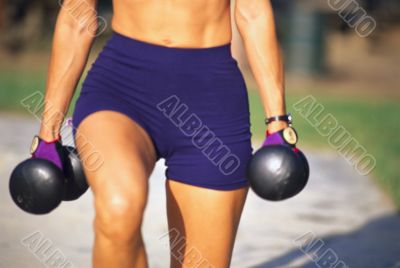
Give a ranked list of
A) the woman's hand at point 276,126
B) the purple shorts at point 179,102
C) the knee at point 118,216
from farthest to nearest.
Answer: the woman's hand at point 276,126
the purple shorts at point 179,102
the knee at point 118,216

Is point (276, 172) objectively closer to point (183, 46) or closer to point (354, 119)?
point (183, 46)

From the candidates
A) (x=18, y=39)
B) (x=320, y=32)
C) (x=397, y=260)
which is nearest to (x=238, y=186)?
(x=397, y=260)

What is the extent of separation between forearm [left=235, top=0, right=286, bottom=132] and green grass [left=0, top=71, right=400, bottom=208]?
4918mm

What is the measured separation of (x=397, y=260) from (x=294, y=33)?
1501 cm

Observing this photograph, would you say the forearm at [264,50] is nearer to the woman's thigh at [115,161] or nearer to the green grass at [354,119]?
the woman's thigh at [115,161]

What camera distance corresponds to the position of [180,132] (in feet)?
11.5

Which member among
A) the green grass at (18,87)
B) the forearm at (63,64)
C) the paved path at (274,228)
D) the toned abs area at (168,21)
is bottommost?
→ the green grass at (18,87)

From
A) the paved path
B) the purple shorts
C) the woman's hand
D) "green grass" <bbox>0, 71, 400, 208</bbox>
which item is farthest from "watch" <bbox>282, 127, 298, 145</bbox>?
"green grass" <bbox>0, 71, 400, 208</bbox>

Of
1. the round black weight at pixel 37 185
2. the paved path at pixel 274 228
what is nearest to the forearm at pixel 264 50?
the round black weight at pixel 37 185

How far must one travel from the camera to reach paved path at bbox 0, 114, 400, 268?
605 centimetres

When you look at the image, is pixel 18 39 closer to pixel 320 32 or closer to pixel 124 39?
pixel 320 32

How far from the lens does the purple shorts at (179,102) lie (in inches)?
135

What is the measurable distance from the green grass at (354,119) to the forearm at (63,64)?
5.32 metres

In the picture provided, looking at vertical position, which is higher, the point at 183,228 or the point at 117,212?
the point at 117,212
